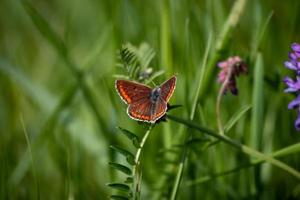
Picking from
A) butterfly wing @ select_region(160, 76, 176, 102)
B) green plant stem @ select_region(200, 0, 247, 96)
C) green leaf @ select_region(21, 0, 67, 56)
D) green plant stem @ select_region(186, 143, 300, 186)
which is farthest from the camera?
green leaf @ select_region(21, 0, 67, 56)

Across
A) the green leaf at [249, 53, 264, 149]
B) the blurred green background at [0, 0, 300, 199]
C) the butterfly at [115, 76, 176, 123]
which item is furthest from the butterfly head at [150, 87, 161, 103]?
the green leaf at [249, 53, 264, 149]

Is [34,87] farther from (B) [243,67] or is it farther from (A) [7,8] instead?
(A) [7,8]

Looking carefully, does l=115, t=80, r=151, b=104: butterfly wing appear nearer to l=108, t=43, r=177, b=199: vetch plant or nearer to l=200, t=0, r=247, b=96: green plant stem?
l=108, t=43, r=177, b=199: vetch plant

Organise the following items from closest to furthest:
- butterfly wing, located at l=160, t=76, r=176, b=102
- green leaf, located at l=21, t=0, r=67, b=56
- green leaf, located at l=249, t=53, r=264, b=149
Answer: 1. butterfly wing, located at l=160, t=76, r=176, b=102
2. green leaf, located at l=249, t=53, r=264, b=149
3. green leaf, located at l=21, t=0, r=67, b=56

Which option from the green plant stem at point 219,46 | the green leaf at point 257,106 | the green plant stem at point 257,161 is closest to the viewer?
the green plant stem at point 257,161

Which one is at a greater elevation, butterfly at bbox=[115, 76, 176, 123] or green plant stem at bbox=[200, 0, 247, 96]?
green plant stem at bbox=[200, 0, 247, 96]

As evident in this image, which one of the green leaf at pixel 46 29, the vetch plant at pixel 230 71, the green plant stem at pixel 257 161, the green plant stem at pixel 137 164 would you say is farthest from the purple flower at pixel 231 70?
the green leaf at pixel 46 29

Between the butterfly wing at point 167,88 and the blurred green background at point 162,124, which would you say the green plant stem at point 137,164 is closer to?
the butterfly wing at point 167,88

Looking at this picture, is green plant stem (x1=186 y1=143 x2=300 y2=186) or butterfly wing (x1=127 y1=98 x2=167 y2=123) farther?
green plant stem (x1=186 y1=143 x2=300 y2=186)
